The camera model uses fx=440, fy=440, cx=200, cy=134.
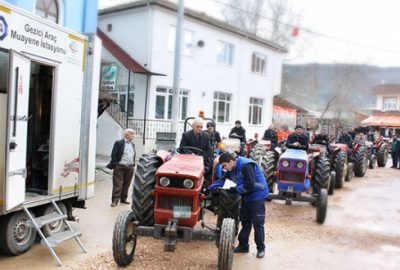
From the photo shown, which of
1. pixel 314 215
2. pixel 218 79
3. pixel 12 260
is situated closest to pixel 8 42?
pixel 12 260

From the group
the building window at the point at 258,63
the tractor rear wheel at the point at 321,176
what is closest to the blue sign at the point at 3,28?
the tractor rear wheel at the point at 321,176

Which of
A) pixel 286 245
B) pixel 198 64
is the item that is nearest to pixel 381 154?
pixel 198 64

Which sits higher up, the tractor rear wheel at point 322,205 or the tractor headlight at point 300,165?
the tractor headlight at point 300,165

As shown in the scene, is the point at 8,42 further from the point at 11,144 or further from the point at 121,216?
the point at 121,216

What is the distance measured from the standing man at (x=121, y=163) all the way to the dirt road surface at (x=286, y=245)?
1.19 feet

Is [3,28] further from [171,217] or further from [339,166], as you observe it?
[339,166]

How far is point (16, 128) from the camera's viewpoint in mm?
5422

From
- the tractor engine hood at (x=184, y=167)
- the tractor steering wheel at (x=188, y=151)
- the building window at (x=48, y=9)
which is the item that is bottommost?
the tractor engine hood at (x=184, y=167)

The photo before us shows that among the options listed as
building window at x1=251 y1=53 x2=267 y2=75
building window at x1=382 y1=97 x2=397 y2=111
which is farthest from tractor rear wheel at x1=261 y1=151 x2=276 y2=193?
building window at x1=382 y1=97 x2=397 y2=111

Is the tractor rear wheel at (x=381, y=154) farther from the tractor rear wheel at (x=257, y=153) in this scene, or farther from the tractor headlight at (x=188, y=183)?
the tractor headlight at (x=188, y=183)

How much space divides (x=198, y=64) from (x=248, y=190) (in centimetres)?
1558

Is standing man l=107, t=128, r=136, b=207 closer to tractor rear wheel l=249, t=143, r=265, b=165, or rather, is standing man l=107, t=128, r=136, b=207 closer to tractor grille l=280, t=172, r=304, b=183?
tractor grille l=280, t=172, r=304, b=183

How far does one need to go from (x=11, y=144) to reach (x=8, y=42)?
1270 millimetres

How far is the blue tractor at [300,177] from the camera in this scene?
8.85 metres
